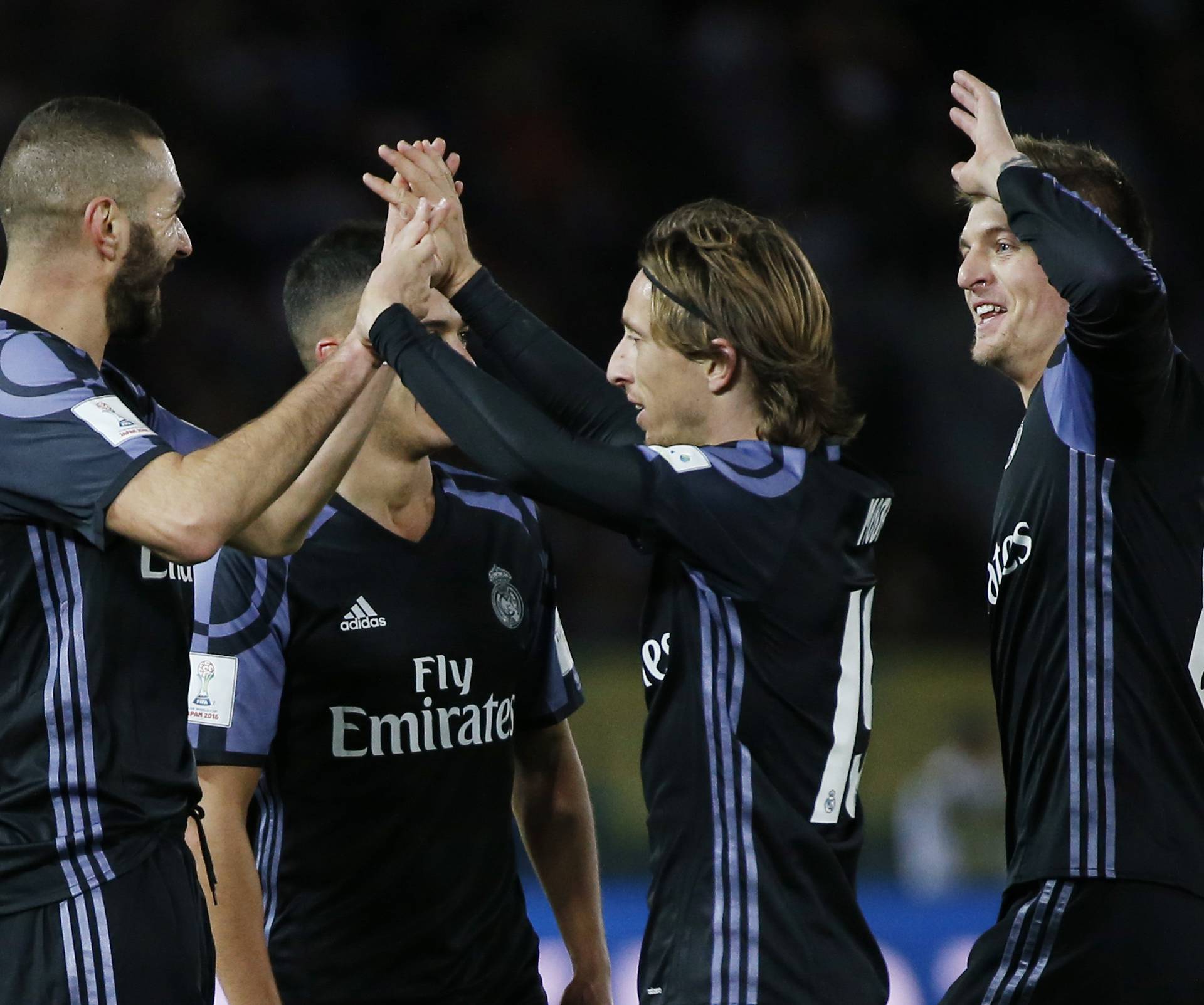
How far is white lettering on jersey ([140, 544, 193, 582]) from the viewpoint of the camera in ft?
10.3

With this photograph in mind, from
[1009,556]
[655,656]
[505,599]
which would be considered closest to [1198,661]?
[1009,556]

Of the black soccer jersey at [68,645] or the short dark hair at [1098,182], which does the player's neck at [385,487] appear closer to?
the black soccer jersey at [68,645]

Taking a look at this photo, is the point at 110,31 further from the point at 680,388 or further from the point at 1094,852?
the point at 1094,852

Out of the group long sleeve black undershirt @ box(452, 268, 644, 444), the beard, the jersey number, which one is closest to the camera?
the jersey number

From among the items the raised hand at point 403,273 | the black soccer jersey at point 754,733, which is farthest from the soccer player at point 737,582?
the raised hand at point 403,273

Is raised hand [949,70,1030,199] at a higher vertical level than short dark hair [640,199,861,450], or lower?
higher

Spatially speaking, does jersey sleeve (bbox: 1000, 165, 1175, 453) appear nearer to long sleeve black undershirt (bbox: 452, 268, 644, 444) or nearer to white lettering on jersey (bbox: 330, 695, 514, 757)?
long sleeve black undershirt (bbox: 452, 268, 644, 444)

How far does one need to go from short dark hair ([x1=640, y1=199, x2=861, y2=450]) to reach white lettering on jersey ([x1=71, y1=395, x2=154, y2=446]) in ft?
3.21

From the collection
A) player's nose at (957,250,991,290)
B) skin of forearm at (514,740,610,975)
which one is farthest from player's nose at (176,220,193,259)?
player's nose at (957,250,991,290)

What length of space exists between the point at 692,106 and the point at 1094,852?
27.9 ft

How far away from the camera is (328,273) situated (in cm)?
403

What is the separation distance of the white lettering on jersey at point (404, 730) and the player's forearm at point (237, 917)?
0.92ft

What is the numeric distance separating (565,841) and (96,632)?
1456 mm

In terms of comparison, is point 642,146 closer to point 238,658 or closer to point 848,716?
point 238,658
